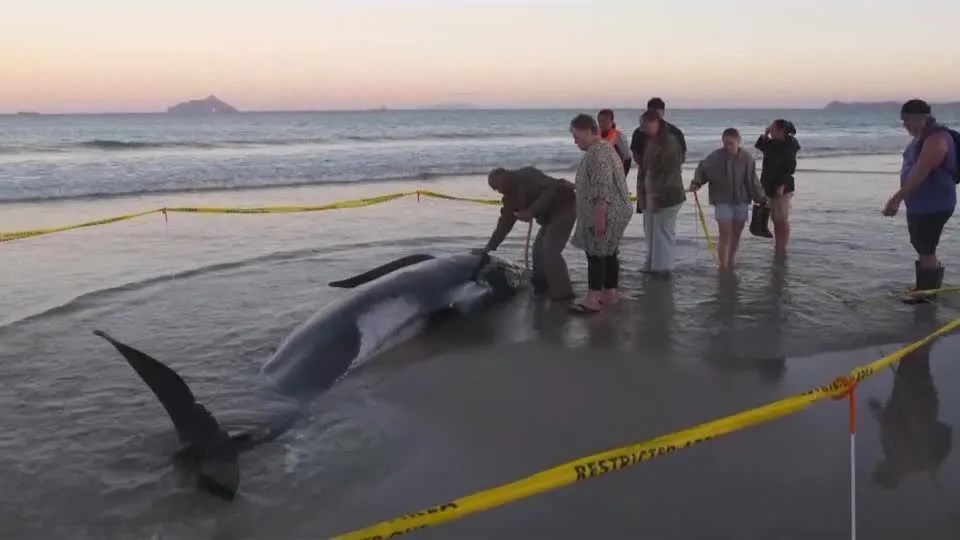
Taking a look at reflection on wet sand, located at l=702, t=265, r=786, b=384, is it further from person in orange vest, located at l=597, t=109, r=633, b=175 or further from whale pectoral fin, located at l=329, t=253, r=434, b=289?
whale pectoral fin, located at l=329, t=253, r=434, b=289

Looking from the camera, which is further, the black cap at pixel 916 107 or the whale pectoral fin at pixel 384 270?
the whale pectoral fin at pixel 384 270

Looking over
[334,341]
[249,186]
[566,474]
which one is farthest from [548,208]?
[249,186]

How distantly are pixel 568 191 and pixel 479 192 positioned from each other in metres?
13.7

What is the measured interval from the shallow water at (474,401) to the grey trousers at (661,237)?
300 mm

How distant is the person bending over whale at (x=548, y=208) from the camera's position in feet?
31.5

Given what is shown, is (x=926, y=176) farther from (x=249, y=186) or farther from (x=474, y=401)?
(x=249, y=186)

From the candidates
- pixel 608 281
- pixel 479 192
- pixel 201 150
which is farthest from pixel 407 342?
pixel 201 150

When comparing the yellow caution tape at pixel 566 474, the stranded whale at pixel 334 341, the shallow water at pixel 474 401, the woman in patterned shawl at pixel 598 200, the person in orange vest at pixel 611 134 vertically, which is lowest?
the shallow water at pixel 474 401

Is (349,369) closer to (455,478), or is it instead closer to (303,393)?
(303,393)

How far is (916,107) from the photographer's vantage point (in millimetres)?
8352

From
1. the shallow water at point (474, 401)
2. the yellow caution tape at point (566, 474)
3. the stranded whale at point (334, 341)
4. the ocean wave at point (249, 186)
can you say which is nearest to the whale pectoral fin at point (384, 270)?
the stranded whale at point (334, 341)

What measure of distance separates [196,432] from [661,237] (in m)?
7.07

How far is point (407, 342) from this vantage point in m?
8.27

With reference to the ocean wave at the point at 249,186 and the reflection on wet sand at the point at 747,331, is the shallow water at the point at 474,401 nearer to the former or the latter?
the reflection on wet sand at the point at 747,331
